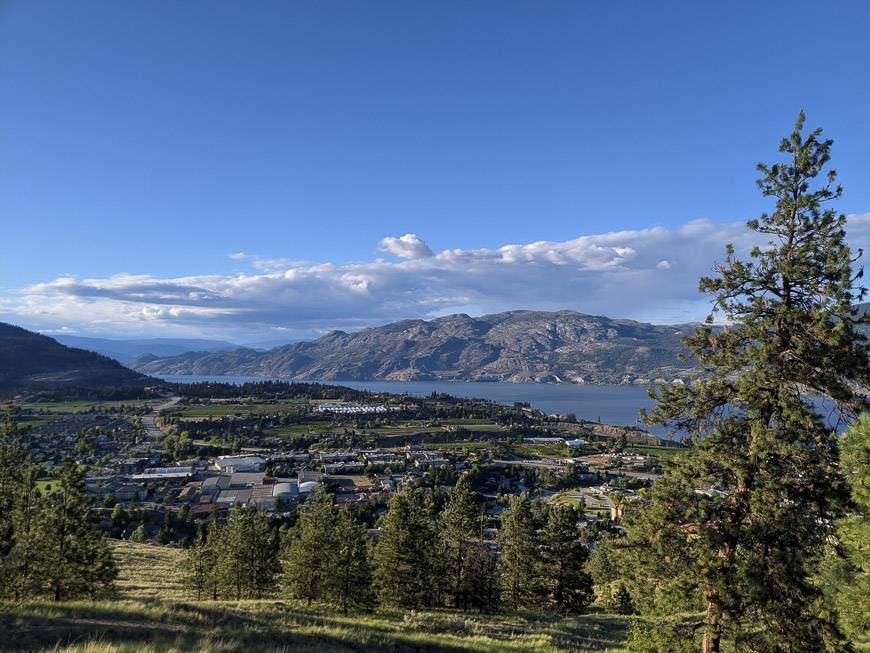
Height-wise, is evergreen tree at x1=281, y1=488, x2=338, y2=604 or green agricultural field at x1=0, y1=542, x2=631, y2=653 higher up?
green agricultural field at x1=0, y1=542, x2=631, y2=653

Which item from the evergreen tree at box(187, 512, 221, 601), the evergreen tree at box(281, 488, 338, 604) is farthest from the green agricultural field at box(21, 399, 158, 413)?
the evergreen tree at box(281, 488, 338, 604)

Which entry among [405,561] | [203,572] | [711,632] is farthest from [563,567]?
[711,632]

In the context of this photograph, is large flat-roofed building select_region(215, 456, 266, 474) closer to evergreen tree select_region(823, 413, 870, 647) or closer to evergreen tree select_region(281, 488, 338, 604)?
evergreen tree select_region(281, 488, 338, 604)

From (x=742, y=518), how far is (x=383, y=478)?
108m

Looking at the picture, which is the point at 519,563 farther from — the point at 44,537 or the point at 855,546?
the point at 44,537

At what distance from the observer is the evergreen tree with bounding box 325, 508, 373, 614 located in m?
28.4

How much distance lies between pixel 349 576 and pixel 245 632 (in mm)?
15681

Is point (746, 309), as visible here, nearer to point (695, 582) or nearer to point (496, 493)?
point (695, 582)

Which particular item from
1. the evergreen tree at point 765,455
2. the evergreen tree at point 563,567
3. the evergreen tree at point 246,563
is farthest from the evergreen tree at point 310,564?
the evergreen tree at point 765,455

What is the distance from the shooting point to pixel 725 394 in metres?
11.0

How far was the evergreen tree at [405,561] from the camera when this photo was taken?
99.8 ft

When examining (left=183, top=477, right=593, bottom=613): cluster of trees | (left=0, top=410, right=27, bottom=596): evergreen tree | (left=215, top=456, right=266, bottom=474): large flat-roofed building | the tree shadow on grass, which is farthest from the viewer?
(left=215, top=456, right=266, bottom=474): large flat-roofed building

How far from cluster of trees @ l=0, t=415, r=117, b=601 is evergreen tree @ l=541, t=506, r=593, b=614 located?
3014 cm

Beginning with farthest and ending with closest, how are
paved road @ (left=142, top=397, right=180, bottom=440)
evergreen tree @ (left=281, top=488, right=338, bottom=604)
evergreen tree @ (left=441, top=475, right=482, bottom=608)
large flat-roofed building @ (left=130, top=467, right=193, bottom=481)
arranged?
paved road @ (left=142, top=397, right=180, bottom=440), large flat-roofed building @ (left=130, top=467, right=193, bottom=481), evergreen tree @ (left=441, top=475, right=482, bottom=608), evergreen tree @ (left=281, top=488, right=338, bottom=604)
